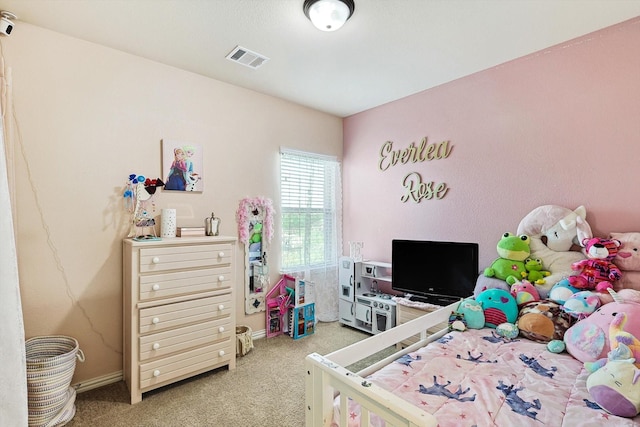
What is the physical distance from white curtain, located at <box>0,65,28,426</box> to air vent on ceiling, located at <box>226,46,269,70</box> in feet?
7.24

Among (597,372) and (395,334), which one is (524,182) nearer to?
(597,372)

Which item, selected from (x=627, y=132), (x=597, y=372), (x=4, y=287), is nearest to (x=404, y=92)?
(x=627, y=132)

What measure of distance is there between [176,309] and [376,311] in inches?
75.0

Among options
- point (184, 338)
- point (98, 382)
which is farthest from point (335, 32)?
point (98, 382)

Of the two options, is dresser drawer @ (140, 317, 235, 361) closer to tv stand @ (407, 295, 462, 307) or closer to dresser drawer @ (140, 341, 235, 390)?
dresser drawer @ (140, 341, 235, 390)

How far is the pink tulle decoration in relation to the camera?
306 centimetres

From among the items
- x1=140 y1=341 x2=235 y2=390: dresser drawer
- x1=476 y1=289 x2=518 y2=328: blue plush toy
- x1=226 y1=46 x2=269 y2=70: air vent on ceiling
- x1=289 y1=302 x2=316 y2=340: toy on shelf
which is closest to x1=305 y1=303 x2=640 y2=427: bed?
x1=476 y1=289 x2=518 y2=328: blue plush toy

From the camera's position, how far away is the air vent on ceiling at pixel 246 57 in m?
2.39

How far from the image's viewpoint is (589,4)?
6.16ft

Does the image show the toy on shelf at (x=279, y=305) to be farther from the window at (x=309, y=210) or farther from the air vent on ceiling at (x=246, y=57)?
the air vent on ceiling at (x=246, y=57)

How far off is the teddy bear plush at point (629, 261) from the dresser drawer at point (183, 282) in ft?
9.06

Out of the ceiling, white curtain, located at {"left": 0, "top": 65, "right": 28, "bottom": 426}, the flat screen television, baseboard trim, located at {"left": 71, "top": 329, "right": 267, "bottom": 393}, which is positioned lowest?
baseboard trim, located at {"left": 71, "top": 329, "right": 267, "bottom": 393}

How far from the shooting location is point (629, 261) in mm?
1923

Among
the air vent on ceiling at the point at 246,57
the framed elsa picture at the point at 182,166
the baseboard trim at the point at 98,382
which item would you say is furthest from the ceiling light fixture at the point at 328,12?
the baseboard trim at the point at 98,382
